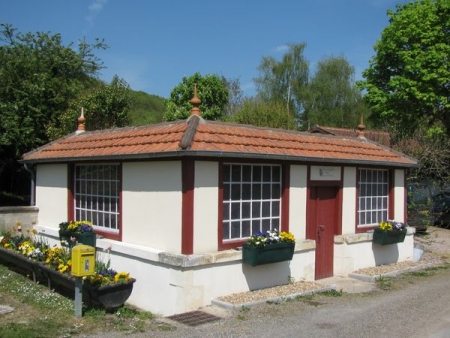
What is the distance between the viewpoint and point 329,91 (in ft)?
135

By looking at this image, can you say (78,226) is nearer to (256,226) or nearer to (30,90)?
(256,226)

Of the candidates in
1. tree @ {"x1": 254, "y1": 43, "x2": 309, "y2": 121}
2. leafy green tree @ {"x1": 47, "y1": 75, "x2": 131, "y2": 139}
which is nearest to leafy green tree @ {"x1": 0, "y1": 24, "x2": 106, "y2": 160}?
leafy green tree @ {"x1": 47, "y1": 75, "x2": 131, "y2": 139}

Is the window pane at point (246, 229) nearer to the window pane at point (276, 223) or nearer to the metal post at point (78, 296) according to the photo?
the window pane at point (276, 223)

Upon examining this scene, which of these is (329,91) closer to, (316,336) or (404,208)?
(404,208)

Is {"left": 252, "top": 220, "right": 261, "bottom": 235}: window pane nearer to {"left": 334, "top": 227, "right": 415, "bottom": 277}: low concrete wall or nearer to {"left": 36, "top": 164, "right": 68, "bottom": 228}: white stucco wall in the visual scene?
{"left": 334, "top": 227, "right": 415, "bottom": 277}: low concrete wall

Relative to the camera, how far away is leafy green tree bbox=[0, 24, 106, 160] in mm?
20016

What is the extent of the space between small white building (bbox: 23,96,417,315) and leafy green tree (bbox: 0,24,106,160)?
861 cm

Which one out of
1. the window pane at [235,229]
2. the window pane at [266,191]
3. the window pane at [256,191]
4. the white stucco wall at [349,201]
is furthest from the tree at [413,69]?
the window pane at [235,229]

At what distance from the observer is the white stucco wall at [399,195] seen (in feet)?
41.1

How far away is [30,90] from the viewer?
807 inches

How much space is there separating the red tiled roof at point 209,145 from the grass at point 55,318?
2631 mm

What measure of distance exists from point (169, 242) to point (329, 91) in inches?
1390

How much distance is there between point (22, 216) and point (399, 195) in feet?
32.4

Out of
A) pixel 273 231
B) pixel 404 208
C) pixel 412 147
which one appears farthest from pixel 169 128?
pixel 412 147
